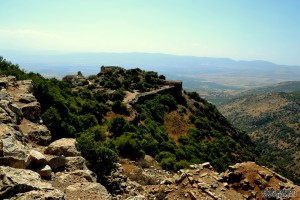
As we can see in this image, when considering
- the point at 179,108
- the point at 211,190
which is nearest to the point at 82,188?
the point at 211,190

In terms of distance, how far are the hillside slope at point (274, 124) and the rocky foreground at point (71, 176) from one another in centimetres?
5055

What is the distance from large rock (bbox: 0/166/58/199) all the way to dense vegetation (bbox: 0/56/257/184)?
25.9 feet

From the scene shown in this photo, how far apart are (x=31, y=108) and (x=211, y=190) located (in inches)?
480

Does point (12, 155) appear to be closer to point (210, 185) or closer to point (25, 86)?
point (210, 185)

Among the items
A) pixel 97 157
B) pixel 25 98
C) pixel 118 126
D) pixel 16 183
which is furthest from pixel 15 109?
pixel 118 126

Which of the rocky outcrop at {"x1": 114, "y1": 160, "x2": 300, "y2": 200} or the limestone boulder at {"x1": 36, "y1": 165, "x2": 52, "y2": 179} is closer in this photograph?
the limestone boulder at {"x1": 36, "y1": 165, "x2": 52, "y2": 179}

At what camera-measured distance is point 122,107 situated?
45.2m

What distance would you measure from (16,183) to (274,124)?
130231 millimetres

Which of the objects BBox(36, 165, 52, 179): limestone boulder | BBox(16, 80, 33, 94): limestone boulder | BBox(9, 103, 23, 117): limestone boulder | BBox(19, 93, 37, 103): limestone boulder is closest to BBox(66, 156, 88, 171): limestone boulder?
BBox(36, 165, 52, 179): limestone boulder

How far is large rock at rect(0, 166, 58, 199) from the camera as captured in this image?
8.78 metres

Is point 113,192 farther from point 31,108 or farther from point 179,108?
point 179,108

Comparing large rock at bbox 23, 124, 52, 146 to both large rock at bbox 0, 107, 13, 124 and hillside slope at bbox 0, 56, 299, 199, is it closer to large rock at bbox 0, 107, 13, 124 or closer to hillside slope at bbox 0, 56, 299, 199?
hillside slope at bbox 0, 56, 299, 199

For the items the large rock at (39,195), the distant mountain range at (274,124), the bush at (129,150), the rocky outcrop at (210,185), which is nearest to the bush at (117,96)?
the bush at (129,150)

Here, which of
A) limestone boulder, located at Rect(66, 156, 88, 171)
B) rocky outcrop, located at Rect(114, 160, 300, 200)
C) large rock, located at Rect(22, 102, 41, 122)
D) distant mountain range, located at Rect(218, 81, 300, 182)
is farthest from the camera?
distant mountain range, located at Rect(218, 81, 300, 182)
